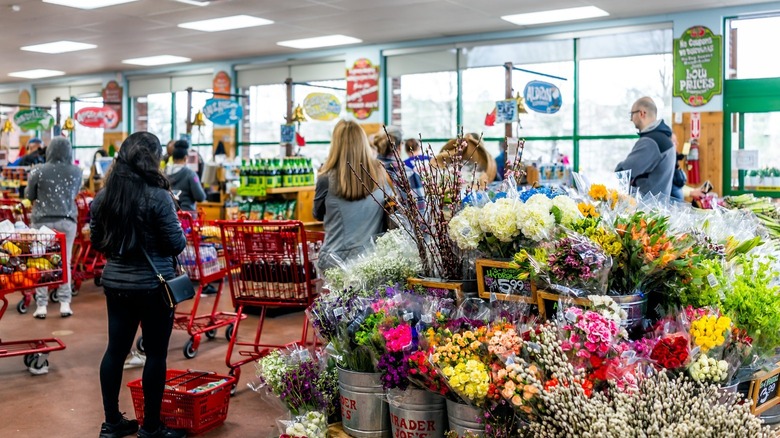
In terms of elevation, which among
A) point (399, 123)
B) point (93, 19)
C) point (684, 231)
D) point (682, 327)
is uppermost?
point (93, 19)

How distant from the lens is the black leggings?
3838 mm

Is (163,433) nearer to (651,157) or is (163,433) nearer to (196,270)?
(196,270)

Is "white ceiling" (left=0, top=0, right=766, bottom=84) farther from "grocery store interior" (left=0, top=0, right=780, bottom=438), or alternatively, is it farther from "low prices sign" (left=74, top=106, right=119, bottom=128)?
"low prices sign" (left=74, top=106, right=119, bottom=128)

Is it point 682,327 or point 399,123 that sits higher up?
point 399,123

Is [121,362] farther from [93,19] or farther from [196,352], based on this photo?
[93,19]

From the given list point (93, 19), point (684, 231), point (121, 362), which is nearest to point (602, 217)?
point (684, 231)

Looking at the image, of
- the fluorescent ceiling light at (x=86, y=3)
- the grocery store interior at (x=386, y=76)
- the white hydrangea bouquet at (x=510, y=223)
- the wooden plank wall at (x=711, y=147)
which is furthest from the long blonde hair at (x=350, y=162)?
the wooden plank wall at (x=711, y=147)

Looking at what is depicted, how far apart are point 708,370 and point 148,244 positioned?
2.58m

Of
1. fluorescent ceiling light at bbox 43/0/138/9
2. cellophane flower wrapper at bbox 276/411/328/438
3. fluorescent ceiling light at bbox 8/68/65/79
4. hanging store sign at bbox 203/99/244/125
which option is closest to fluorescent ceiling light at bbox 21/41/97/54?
hanging store sign at bbox 203/99/244/125

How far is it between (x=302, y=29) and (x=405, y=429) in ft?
30.5

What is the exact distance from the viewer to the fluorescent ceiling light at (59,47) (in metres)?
12.4

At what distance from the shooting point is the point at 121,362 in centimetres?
393

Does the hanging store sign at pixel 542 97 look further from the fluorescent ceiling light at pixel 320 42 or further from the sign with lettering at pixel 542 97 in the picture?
the fluorescent ceiling light at pixel 320 42

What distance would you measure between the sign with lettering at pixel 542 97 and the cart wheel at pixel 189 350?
18.2 ft
